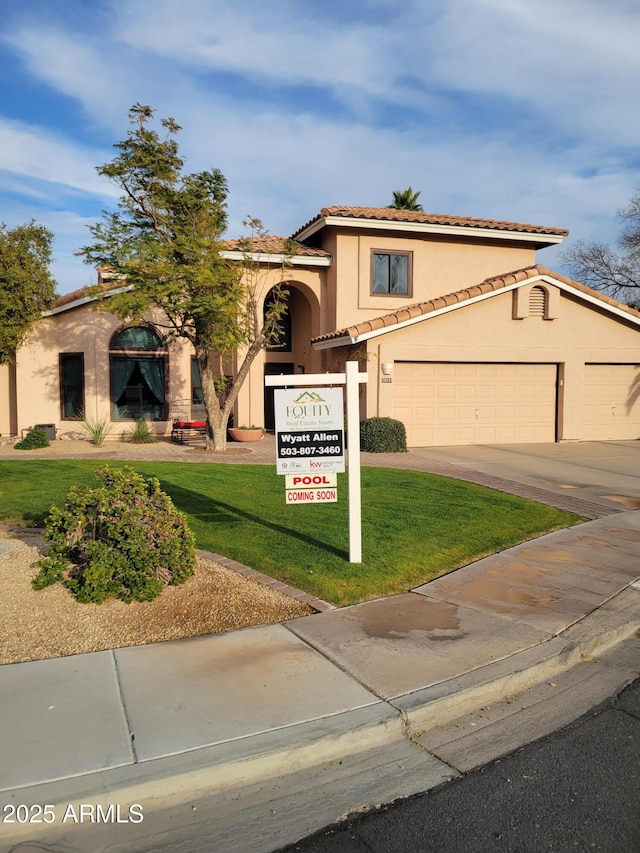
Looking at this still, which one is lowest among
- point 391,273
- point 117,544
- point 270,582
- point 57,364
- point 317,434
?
point 270,582

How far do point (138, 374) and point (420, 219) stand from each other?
32.0 feet

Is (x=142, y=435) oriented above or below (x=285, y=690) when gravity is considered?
above

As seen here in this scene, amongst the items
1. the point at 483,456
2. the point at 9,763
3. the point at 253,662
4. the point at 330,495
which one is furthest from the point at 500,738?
the point at 483,456

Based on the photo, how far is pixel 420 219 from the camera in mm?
20000

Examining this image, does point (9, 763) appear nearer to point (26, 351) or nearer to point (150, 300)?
point (150, 300)

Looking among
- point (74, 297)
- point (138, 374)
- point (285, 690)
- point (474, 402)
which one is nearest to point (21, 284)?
point (74, 297)

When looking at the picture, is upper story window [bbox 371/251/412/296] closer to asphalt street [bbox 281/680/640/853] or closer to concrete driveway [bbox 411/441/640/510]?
concrete driveway [bbox 411/441/640/510]

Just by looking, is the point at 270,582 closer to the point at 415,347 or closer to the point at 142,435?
the point at 415,347

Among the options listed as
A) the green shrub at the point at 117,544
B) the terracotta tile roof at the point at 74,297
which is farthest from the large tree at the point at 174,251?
the green shrub at the point at 117,544

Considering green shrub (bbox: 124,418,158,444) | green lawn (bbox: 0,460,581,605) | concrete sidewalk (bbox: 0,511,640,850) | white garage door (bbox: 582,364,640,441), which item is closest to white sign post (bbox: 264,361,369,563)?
green lawn (bbox: 0,460,581,605)

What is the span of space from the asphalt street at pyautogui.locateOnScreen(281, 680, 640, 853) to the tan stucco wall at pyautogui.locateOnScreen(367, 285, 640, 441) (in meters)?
13.7

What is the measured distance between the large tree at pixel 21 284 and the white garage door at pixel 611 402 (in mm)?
15795

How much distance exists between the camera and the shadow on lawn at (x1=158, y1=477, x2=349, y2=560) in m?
7.60

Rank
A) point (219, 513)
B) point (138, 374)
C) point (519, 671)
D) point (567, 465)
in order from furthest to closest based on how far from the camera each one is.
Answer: point (138, 374), point (567, 465), point (219, 513), point (519, 671)
